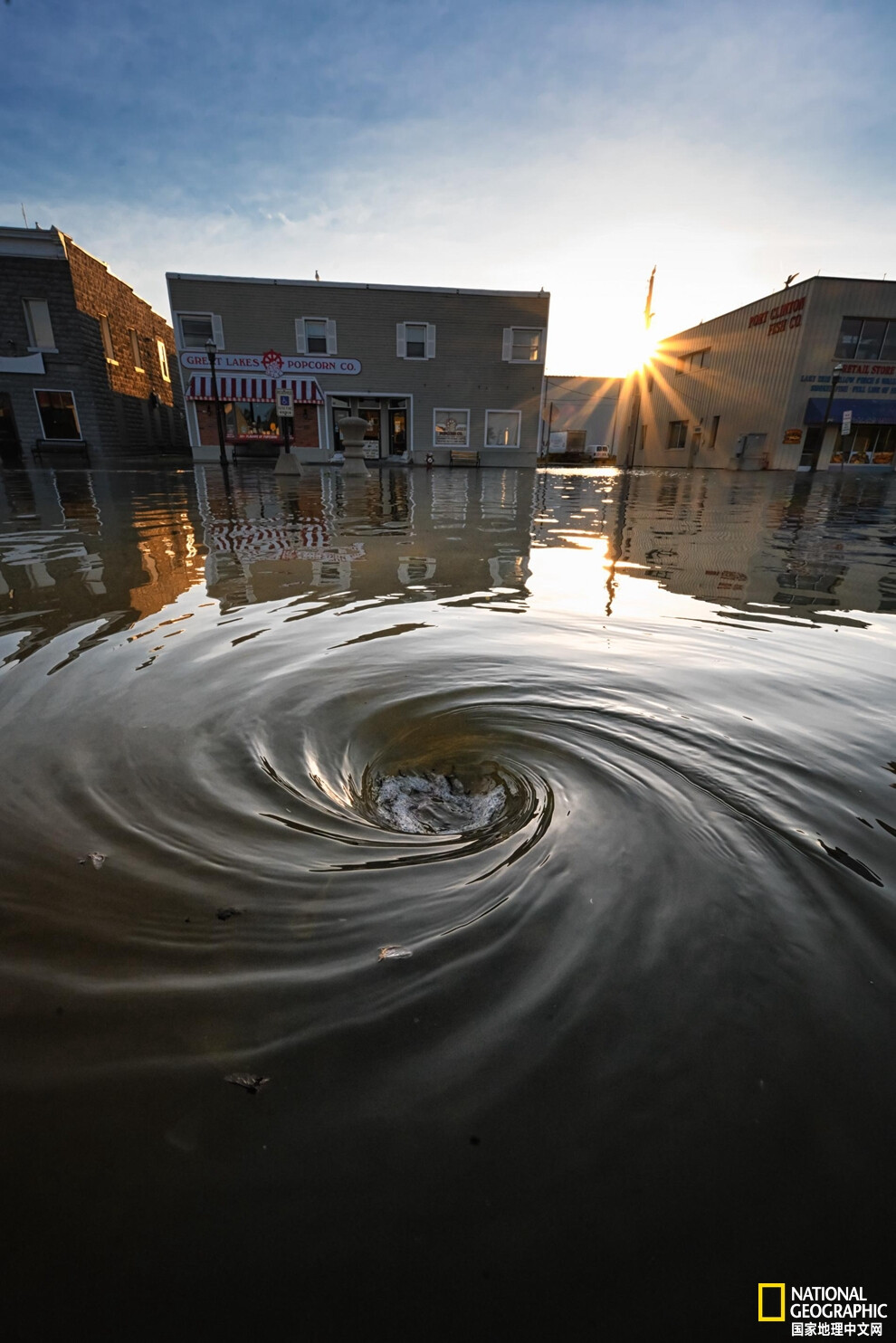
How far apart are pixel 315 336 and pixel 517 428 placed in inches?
420

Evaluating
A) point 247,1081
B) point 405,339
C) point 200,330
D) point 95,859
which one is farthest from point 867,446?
point 247,1081

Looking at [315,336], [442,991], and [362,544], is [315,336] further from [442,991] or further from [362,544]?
[442,991]

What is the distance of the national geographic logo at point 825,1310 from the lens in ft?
3.04

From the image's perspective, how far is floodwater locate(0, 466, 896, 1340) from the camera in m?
0.94

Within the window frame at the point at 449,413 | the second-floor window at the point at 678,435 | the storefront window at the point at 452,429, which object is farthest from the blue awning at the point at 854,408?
the storefront window at the point at 452,429

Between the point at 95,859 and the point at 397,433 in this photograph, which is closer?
the point at 95,859

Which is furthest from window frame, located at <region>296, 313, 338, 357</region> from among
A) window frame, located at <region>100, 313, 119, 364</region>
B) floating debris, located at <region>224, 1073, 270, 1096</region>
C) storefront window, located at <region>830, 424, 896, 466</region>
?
floating debris, located at <region>224, 1073, 270, 1096</region>

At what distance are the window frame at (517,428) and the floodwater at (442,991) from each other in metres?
29.9

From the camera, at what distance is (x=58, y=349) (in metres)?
24.5

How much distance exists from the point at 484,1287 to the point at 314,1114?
0.38 meters

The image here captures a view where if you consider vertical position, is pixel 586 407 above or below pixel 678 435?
above

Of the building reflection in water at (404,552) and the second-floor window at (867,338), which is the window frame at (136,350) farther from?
the second-floor window at (867,338)

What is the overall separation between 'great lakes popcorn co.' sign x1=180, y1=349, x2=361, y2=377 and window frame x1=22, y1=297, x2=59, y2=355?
4921mm

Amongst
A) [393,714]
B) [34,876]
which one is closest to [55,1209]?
[34,876]
